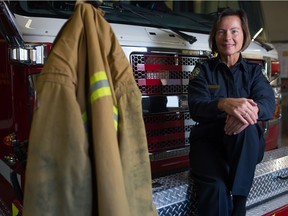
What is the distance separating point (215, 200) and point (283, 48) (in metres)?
5.15

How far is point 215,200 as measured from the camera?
1.70 m

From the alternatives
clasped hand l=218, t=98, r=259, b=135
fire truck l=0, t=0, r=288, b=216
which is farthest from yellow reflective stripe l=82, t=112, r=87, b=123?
clasped hand l=218, t=98, r=259, b=135

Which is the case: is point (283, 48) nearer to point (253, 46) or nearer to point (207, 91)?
point (253, 46)

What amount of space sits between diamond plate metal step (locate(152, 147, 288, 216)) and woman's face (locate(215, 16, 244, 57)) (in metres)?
0.73

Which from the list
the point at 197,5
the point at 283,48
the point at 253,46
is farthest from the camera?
the point at 283,48

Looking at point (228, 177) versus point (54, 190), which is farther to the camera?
point (228, 177)

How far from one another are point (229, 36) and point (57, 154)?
47.4 inches

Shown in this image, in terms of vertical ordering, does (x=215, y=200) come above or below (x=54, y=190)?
below

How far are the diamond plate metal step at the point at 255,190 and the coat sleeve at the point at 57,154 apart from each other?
0.67 metres

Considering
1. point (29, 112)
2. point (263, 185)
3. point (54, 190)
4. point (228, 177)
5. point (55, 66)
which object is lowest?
point (263, 185)

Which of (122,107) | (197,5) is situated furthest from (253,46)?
(122,107)

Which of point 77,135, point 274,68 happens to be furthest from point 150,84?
point 274,68

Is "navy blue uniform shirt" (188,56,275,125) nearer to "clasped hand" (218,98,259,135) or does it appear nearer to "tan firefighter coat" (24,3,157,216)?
"clasped hand" (218,98,259,135)

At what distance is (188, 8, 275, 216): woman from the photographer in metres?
1.70
